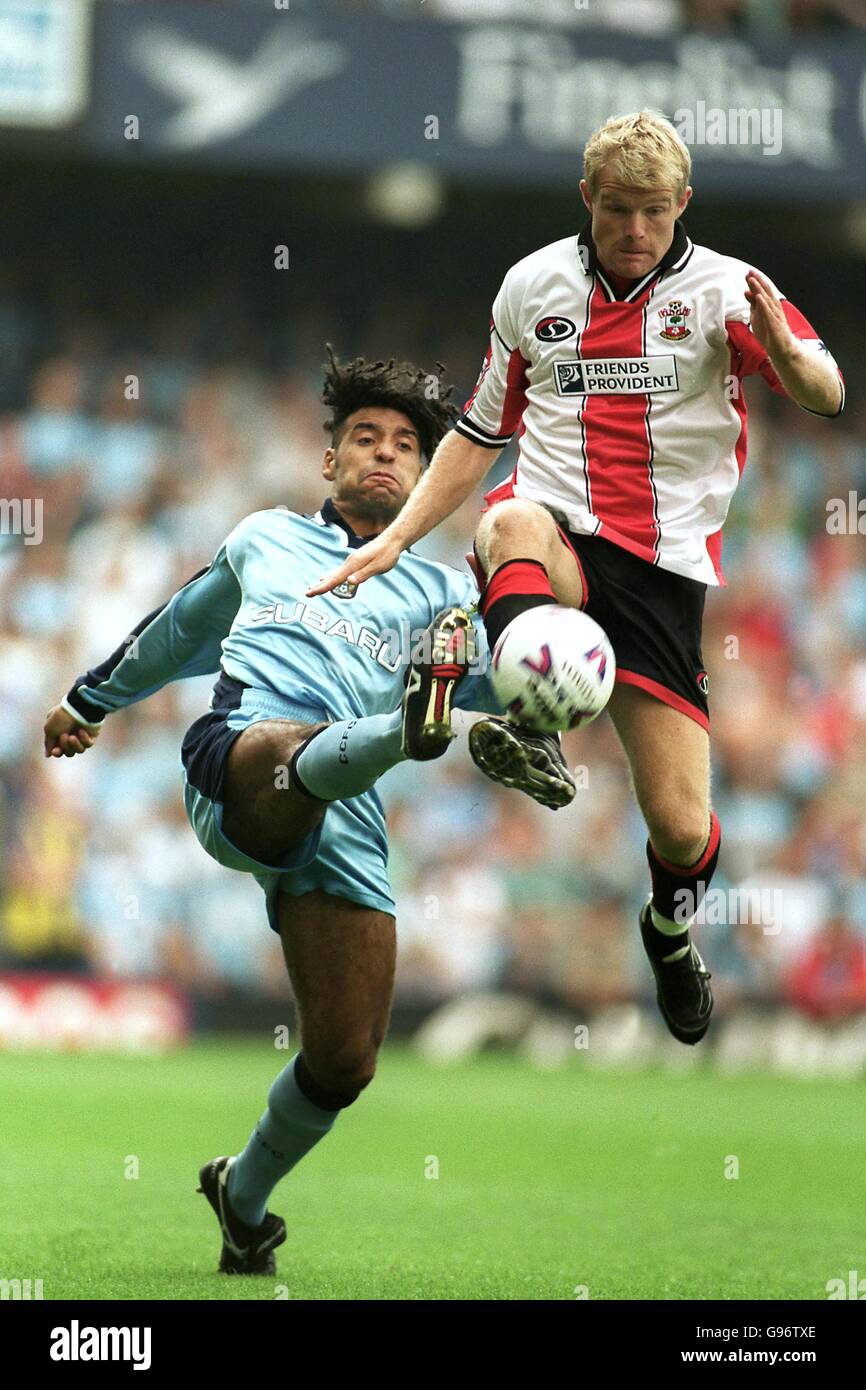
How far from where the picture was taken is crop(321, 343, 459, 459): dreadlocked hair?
18.6ft

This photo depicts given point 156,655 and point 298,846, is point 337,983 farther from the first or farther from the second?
point 156,655

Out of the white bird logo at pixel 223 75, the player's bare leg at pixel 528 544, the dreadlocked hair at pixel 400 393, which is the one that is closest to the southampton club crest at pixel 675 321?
the player's bare leg at pixel 528 544

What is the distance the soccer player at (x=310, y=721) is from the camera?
5.04 metres

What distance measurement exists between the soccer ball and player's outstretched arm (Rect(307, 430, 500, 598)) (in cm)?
49

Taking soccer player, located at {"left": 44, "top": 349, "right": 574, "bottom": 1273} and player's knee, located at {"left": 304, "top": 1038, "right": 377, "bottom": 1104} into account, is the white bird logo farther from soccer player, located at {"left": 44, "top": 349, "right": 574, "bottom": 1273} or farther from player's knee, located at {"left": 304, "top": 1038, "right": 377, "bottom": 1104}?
player's knee, located at {"left": 304, "top": 1038, "right": 377, "bottom": 1104}

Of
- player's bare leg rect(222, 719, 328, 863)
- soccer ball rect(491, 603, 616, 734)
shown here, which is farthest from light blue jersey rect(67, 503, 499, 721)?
soccer ball rect(491, 603, 616, 734)

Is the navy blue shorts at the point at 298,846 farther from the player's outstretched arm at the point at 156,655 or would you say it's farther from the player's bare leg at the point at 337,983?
the player's outstretched arm at the point at 156,655

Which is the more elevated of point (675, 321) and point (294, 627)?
point (675, 321)

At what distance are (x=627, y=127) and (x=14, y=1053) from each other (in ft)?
28.3

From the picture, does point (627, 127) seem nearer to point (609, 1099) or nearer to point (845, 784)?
point (609, 1099)

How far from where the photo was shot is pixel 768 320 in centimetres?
438

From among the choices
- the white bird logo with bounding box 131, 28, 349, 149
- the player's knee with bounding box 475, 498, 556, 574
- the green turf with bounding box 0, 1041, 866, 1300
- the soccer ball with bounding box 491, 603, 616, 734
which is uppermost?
the white bird logo with bounding box 131, 28, 349, 149

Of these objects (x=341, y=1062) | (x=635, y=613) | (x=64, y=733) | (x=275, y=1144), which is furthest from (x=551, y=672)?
(x=64, y=733)

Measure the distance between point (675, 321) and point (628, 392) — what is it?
21 cm
